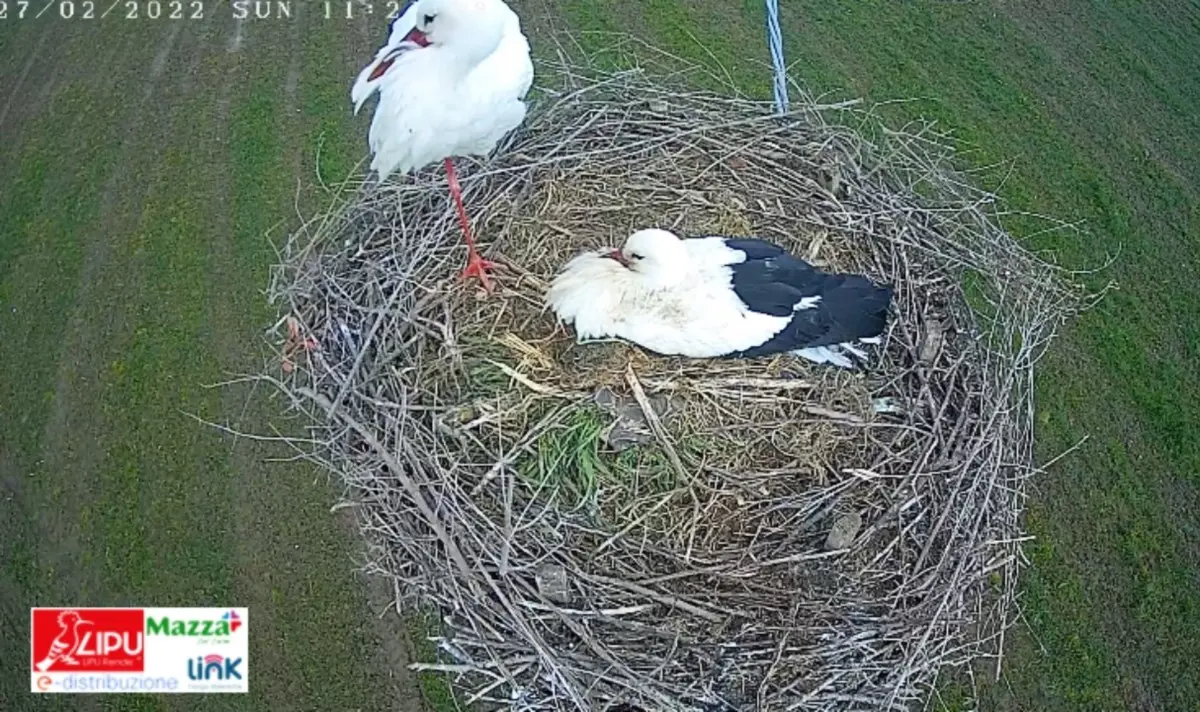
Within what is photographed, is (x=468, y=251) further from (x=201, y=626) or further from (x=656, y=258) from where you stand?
(x=201, y=626)

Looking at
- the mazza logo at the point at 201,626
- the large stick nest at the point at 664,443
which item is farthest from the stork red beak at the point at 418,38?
the mazza logo at the point at 201,626

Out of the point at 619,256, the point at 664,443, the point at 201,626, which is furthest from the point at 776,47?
the point at 201,626

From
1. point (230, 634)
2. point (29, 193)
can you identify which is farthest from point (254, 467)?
point (29, 193)

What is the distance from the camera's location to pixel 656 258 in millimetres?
1764

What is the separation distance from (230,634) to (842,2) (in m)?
2.65

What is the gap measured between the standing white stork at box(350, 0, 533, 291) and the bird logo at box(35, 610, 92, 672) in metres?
1.40

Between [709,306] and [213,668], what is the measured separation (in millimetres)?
1471

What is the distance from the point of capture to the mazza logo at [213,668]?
7.54 feet

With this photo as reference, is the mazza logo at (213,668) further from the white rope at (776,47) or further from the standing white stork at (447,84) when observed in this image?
the white rope at (776,47)

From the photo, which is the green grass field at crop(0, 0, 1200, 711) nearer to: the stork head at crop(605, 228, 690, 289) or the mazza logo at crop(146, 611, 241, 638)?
the mazza logo at crop(146, 611, 241, 638)

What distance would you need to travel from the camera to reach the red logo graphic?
2322 mm

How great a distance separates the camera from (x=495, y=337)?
1.92 meters

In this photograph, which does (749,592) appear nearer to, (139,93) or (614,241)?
(614,241)

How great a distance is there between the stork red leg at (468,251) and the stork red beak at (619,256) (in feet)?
0.86
